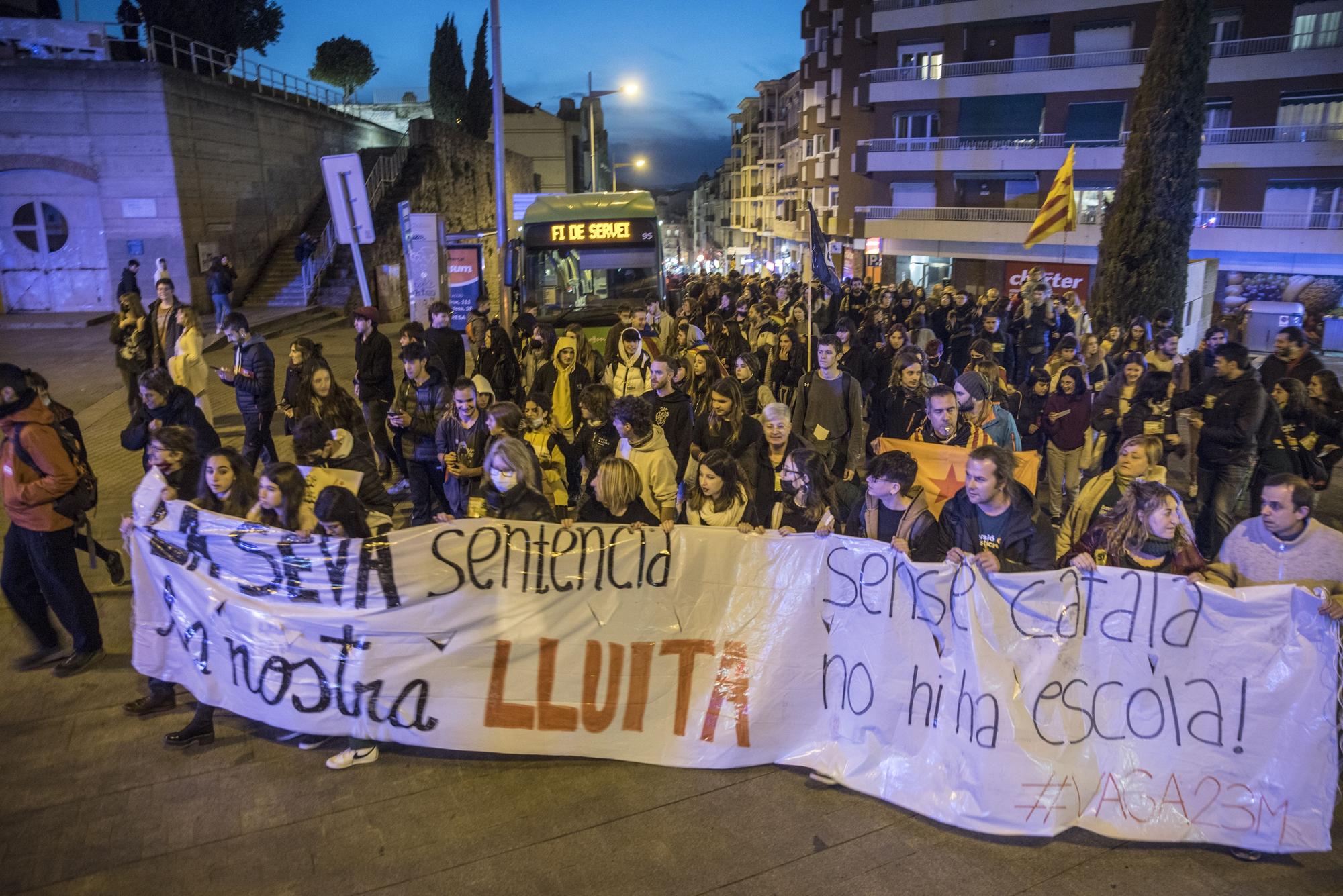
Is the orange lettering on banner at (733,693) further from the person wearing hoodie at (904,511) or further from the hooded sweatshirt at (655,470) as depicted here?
the hooded sweatshirt at (655,470)

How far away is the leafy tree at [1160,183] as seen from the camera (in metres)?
19.9

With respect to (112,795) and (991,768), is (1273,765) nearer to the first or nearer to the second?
(991,768)

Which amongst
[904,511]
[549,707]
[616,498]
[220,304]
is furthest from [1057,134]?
[549,707]

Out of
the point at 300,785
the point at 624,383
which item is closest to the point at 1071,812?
the point at 300,785

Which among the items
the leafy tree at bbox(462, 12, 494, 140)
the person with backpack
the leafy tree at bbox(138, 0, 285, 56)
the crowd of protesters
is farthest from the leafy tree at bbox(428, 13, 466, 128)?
the person with backpack

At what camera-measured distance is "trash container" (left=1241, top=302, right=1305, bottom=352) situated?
24.9 meters

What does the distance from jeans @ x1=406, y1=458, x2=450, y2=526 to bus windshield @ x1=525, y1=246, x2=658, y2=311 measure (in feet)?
23.5

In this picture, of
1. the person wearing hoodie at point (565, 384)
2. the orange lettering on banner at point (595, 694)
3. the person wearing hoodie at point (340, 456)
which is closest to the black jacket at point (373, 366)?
the person wearing hoodie at point (565, 384)

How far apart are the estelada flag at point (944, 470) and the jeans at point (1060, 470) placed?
6.58 feet

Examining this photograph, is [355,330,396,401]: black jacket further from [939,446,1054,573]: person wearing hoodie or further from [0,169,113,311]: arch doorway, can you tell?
[0,169,113,311]: arch doorway

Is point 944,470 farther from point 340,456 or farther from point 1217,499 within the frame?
point 340,456

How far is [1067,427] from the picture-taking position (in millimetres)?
7891

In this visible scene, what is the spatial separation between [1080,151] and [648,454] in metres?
32.6

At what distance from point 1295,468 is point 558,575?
5.54 metres
